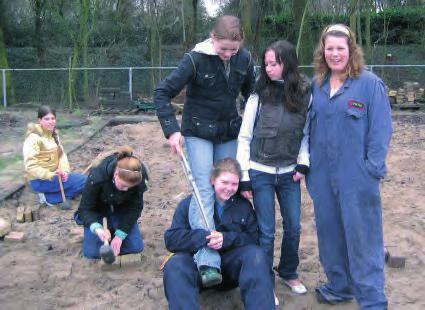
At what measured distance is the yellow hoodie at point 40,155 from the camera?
5.27m

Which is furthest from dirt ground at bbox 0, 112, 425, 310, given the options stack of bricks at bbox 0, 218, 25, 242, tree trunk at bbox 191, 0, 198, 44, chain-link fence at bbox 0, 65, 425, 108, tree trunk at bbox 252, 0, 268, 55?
tree trunk at bbox 191, 0, 198, 44

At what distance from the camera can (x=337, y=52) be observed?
2725 millimetres

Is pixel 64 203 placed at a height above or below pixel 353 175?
below

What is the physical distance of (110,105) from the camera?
518 inches

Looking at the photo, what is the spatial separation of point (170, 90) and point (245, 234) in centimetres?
96

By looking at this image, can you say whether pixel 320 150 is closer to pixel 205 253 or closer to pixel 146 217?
pixel 205 253

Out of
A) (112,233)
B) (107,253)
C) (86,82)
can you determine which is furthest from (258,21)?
(107,253)

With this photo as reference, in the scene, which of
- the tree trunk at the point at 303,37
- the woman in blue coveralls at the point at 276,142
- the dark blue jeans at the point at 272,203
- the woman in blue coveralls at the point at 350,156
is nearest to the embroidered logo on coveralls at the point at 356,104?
the woman in blue coveralls at the point at 350,156

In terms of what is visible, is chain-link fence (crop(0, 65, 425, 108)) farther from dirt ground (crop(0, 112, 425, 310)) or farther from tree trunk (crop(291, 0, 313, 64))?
dirt ground (crop(0, 112, 425, 310))

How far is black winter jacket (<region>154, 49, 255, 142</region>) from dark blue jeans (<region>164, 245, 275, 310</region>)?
75 cm

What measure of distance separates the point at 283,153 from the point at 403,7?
742 inches

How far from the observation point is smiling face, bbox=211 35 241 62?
2.99m

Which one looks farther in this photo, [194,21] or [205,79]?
[194,21]

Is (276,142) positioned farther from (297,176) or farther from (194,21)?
(194,21)
